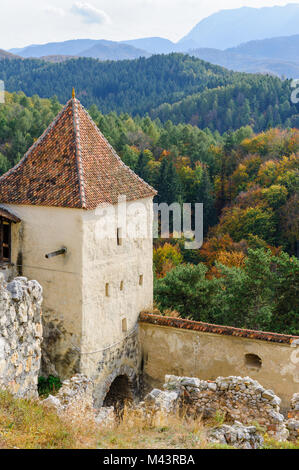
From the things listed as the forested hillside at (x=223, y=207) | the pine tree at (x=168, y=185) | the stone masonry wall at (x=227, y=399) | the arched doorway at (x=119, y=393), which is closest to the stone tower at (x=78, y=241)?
the arched doorway at (x=119, y=393)

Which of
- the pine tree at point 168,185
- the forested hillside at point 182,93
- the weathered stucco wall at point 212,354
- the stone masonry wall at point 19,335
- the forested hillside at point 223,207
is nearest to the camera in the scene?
the stone masonry wall at point 19,335

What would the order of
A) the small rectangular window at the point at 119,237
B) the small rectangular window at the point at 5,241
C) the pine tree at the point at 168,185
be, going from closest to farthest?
the small rectangular window at the point at 5,241 → the small rectangular window at the point at 119,237 → the pine tree at the point at 168,185

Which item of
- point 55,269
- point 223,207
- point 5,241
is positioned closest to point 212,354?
point 55,269

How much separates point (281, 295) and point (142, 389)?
13.4 m

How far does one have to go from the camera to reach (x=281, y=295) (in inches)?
1380

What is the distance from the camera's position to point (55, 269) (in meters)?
22.5

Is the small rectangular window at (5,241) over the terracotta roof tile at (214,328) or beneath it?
over

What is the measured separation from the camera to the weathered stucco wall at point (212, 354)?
21.2m

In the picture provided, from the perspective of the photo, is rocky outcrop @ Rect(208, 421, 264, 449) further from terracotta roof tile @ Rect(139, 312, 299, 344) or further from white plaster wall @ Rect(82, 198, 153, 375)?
white plaster wall @ Rect(82, 198, 153, 375)

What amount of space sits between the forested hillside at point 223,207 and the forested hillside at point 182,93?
84.4 feet

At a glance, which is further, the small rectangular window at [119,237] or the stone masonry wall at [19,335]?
the small rectangular window at [119,237]

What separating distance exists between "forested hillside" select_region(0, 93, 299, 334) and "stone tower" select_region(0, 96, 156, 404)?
37.1 ft

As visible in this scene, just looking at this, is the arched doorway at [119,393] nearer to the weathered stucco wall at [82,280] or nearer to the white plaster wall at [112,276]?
the weathered stucco wall at [82,280]

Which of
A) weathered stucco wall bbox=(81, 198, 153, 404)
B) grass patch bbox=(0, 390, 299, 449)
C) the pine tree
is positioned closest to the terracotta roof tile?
weathered stucco wall bbox=(81, 198, 153, 404)
